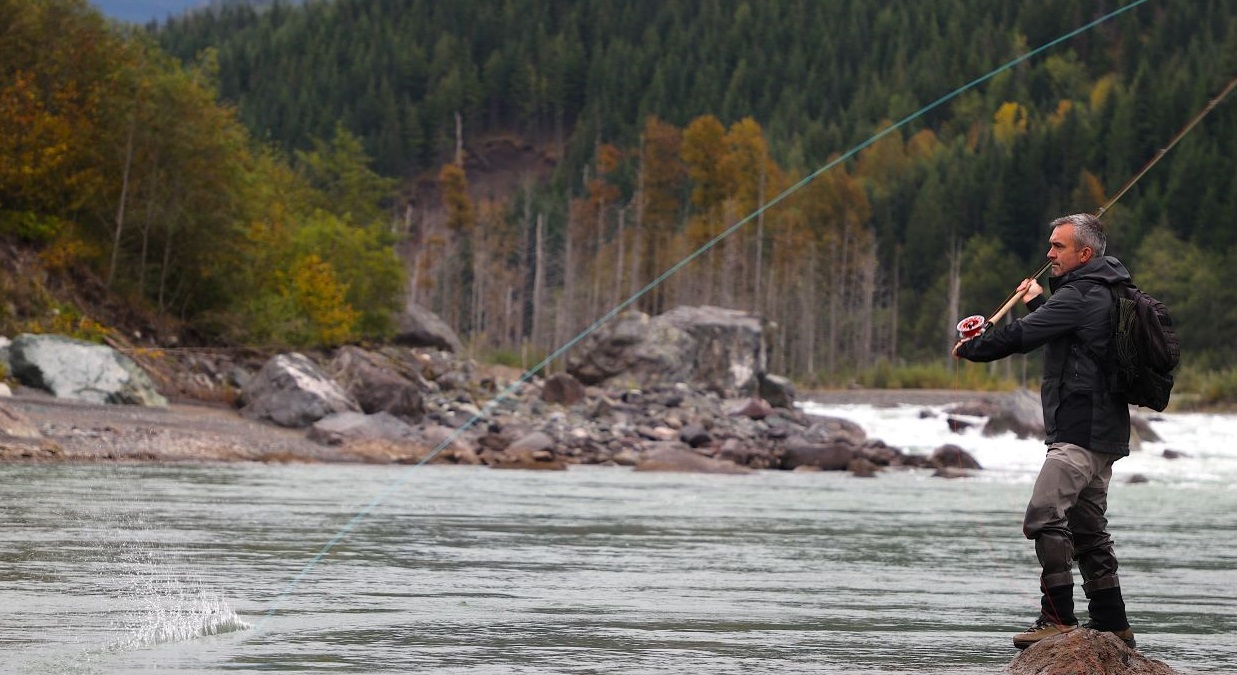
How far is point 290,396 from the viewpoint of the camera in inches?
1291

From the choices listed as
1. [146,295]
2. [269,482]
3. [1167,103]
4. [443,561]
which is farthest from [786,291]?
[443,561]

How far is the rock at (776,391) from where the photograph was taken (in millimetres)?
58284

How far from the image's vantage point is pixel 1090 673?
6688 millimetres

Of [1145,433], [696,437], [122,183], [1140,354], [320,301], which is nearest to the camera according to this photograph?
[1140,354]

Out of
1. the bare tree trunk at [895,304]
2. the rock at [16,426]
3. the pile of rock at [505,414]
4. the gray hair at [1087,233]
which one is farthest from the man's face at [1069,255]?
the bare tree trunk at [895,304]

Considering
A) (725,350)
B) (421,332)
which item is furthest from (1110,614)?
(421,332)

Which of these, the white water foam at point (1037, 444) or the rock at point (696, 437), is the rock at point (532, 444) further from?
the white water foam at point (1037, 444)

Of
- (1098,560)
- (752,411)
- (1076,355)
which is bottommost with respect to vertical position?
(1098,560)

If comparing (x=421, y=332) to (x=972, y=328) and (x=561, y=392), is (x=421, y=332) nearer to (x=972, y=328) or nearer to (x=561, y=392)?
(x=561, y=392)

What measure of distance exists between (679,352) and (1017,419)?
1611cm

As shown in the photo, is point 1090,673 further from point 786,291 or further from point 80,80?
point 786,291

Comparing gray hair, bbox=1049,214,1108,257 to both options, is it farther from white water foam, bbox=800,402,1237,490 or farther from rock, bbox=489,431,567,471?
white water foam, bbox=800,402,1237,490

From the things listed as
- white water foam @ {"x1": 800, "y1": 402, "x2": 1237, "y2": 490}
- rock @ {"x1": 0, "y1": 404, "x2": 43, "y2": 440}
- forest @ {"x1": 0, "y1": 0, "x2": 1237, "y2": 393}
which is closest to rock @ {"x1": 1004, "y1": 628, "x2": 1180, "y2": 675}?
forest @ {"x1": 0, "y1": 0, "x2": 1237, "y2": 393}

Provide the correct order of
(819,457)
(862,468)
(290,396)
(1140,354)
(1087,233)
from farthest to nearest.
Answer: (290,396) < (819,457) < (862,468) < (1087,233) < (1140,354)
